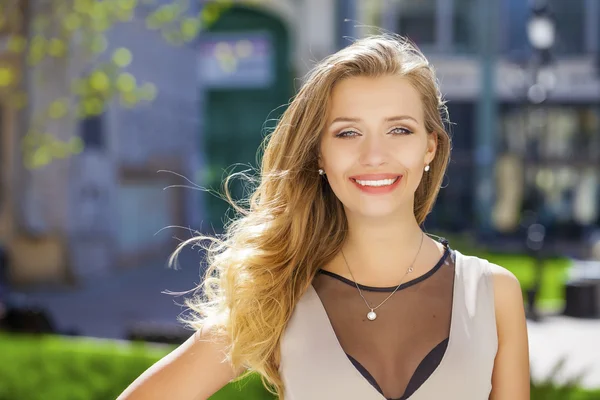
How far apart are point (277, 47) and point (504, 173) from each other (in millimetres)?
12341

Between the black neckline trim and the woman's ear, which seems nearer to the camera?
the black neckline trim

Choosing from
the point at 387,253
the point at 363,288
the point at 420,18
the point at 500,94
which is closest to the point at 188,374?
the point at 363,288

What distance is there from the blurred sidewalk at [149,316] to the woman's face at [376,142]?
6834mm

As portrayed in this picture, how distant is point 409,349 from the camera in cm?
248

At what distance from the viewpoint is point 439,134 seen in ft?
8.98

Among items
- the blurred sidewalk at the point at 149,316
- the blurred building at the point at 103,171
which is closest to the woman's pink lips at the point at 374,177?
the blurred sidewalk at the point at 149,316

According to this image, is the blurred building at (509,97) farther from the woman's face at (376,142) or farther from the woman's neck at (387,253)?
the woman's face at (376,142)

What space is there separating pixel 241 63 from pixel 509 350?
40.1 metres

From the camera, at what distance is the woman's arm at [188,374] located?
2.49m

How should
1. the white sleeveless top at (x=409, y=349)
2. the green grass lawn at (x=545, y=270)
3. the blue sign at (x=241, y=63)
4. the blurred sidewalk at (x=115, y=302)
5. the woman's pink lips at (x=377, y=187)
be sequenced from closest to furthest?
1. the white sleeveless top at (x=409, y=349)
2. the woman's pink lips at (x=377, y=187)
3. the blurred sidewalk at (x=115, y=302)
4. the green grass lawn at (x=545, y=270)
5. the blue sign at (x=241, y=63)

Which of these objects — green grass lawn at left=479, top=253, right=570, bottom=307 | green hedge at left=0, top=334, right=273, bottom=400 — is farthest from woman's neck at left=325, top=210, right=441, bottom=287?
green grass lawn at left=479, top=253, right=570, bottom=307

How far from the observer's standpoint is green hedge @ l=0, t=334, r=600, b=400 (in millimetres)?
7281

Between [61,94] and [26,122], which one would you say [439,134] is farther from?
[61,94]

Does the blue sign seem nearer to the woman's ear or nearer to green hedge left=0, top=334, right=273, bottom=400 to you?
green hedge left=0, top=334, right=273, bottom=400
